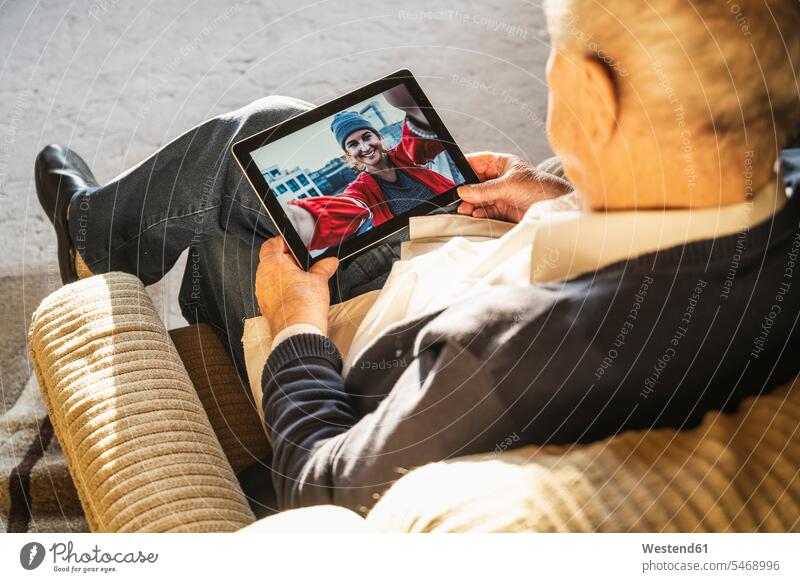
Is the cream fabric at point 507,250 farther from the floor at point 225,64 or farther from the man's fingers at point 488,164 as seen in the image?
the floor at point 225,64

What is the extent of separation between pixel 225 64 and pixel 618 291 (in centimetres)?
73

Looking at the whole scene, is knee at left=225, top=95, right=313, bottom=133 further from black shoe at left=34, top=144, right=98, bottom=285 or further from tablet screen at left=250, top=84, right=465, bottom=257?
black shoe at left=34, top=144, right=98, bottom=285

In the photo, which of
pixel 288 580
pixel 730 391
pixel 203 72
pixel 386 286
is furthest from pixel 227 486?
pixel 203 72

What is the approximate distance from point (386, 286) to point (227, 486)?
186mm

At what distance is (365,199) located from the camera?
0.58 meters

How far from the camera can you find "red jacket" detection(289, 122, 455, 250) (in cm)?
57

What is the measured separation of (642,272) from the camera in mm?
431

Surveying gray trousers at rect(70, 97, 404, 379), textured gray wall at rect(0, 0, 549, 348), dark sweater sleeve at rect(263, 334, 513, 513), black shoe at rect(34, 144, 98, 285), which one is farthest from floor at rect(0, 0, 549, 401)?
dark sweater sleeve at rect(263, 334, 513, 513)

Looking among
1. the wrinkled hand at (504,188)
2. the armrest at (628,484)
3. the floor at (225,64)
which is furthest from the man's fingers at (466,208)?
the floor at (225,64)

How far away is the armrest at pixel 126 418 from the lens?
0.45 metres

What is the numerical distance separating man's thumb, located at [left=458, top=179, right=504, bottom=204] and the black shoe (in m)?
0.33

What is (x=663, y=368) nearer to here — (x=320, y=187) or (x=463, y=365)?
(x=463, y=365)

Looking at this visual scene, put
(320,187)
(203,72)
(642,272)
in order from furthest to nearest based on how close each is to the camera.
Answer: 1. (203,72)
2. (320,187)
3. (642,272)

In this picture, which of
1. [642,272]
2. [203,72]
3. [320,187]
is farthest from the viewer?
[203,72]
